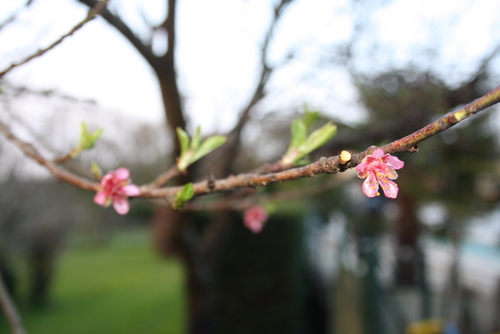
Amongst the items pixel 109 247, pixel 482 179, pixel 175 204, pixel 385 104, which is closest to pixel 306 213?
pixel 482 179

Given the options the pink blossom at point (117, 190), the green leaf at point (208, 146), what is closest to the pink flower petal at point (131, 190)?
the pink blossom at point (117, 190)

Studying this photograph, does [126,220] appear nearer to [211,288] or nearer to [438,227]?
[211,288]

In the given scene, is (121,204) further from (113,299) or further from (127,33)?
(113,299)

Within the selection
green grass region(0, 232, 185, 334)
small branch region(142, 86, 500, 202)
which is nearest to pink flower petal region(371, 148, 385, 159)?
small branch region(142, 86, 500, 202)

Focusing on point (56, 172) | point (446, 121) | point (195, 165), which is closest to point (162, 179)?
point (56, 172)

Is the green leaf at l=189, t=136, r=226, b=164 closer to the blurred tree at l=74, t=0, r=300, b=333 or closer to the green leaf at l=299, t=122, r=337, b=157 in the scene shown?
the green leaf at l=299, t=122, r=337, b=157

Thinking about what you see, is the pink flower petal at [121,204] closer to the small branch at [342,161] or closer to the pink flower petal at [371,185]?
the small branch at [342,161]

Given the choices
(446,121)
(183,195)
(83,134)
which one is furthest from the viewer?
(83,134)
